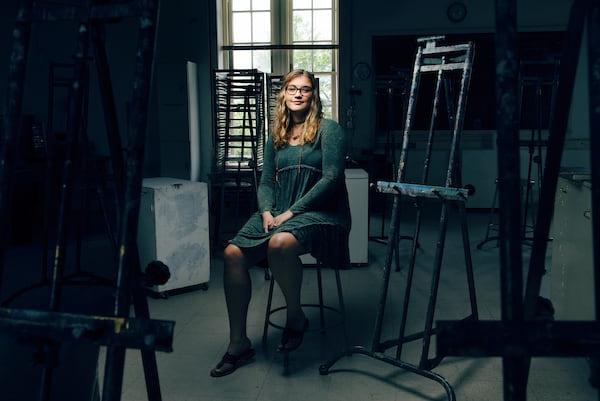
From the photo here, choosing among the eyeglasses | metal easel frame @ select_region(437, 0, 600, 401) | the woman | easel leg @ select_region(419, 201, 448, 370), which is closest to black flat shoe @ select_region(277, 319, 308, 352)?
the woman

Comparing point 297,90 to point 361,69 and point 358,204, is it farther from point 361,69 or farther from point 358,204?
point 361,69

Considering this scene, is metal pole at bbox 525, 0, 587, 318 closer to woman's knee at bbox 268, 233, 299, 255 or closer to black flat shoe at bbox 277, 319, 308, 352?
woman's knee at bbox 268, 233, 299, 255

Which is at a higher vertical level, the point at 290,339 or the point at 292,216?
the point at 292,216

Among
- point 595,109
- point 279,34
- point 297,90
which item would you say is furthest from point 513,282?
point 279,34

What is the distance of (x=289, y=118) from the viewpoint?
2.94m

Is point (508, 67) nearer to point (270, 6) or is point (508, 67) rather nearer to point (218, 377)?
point (218, 377)

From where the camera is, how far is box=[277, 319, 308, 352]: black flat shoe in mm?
2648

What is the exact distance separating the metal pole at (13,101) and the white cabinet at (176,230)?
7.39 feet

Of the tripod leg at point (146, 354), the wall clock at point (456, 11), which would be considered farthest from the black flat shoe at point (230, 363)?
the wall clock at point (456, 11)

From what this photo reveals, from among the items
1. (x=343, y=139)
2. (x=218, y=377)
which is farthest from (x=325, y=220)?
(x=218, y=377)

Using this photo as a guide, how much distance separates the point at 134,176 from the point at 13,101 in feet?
1.08

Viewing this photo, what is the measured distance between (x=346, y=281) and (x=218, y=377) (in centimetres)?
160

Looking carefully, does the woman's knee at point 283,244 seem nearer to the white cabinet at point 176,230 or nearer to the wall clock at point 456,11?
the white cabinet at point 176,230

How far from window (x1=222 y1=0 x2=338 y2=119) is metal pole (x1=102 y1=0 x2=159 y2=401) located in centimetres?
627
